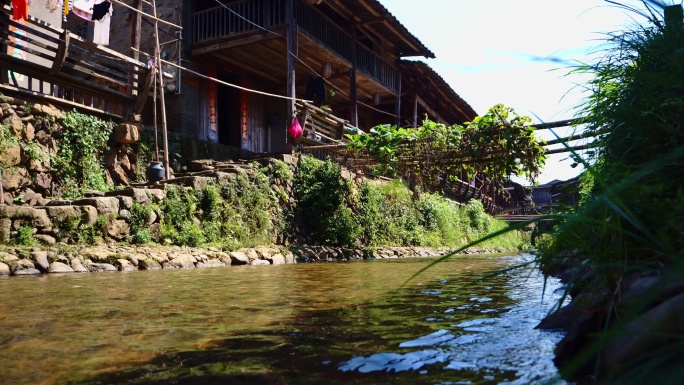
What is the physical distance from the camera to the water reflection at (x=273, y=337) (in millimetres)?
1633

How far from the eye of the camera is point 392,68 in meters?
16.7

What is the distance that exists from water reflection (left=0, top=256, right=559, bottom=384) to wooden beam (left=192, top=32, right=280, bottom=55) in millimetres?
8922

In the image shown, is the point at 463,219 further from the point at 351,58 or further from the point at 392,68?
the point at 351,58

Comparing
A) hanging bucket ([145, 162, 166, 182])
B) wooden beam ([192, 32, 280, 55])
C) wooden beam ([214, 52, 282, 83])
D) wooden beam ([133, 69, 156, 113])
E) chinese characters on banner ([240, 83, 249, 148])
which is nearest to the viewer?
hanging bucket ([145, 162, 166, 182])

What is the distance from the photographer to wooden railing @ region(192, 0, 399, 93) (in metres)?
12.1

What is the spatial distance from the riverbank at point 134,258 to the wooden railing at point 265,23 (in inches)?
209

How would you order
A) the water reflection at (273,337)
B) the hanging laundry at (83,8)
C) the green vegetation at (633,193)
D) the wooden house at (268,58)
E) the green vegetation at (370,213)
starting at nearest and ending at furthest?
the green vegetation at (633,193) < the water reflection at (273,337) < the hanging laundry at (83,8) < the green vegetation at (370,213) < the wooden house at (268,58)

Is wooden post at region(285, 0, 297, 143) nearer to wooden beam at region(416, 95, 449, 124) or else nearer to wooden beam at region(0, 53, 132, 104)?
wooden beam at region(0, 53, 132, 104)

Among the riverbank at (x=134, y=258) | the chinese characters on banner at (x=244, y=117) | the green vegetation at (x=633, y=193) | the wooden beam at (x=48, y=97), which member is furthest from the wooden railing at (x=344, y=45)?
the green vegetation at (x=633, y=193)

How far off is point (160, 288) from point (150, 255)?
2949 mm

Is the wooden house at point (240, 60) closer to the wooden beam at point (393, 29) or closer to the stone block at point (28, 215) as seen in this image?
the wooden beam at point (393, 29)

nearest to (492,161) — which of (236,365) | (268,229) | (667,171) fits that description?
(268,229)

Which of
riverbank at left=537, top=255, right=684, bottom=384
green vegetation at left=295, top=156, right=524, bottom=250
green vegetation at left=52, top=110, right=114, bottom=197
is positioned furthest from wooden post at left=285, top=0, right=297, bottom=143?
riverbank at left=537, top=255, right=684, bottom=384

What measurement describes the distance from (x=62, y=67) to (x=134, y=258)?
477 centimetres
